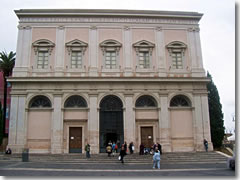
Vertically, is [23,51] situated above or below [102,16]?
below

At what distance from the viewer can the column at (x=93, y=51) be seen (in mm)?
25334

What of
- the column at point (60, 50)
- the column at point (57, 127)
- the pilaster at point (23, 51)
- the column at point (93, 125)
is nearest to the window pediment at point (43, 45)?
the pilaster at point (23, 51)

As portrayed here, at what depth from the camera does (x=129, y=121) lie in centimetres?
2441

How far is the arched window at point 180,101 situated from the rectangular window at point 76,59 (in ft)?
34.9

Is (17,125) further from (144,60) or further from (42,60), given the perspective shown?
(144,60)

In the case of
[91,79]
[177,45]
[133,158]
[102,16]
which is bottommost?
[133,158]

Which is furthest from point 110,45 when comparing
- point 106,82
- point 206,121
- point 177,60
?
point 206,121

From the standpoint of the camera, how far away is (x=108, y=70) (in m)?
25.6

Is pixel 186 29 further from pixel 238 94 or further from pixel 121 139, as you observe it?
pixel 238 94

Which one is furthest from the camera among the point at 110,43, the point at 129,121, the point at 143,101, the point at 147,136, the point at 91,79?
the point at 110,43

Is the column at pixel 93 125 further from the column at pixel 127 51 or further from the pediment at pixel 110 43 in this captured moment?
the pediment at pixel 110 43

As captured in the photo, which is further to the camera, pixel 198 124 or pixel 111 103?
pixel 111 103

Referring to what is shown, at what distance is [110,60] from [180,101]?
8.73 m

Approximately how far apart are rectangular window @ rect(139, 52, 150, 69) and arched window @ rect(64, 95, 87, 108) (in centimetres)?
725
